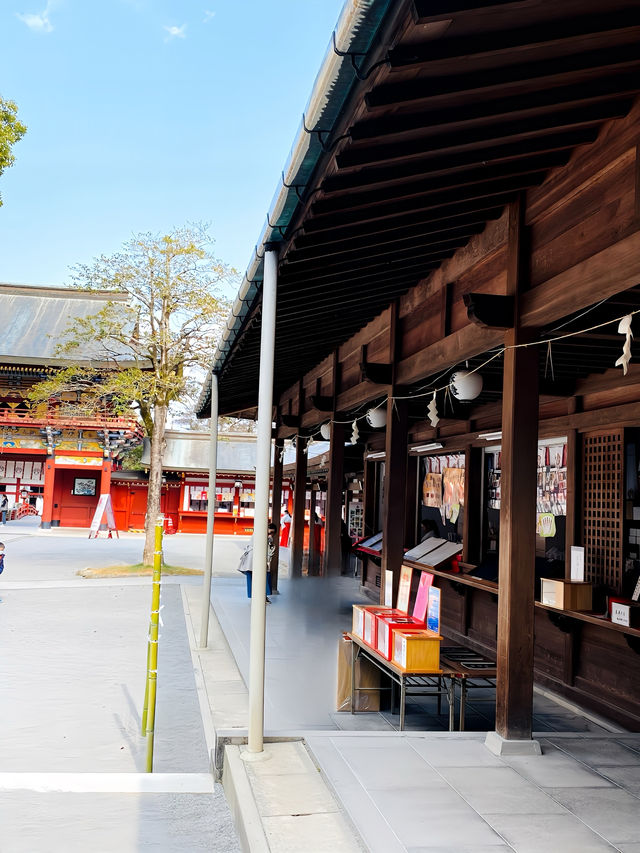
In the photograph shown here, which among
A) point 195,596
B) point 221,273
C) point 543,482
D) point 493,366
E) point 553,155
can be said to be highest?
point 221,273

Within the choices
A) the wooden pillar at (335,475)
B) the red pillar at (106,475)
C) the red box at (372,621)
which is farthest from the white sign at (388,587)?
the red pillar at (106,475)

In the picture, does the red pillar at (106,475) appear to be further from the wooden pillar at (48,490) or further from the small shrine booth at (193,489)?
the small shrine booth at (193,489)

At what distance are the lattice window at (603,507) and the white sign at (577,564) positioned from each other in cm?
14

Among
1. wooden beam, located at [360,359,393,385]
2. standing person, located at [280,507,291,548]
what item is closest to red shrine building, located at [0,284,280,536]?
standing person, located at [280,507,291,548]

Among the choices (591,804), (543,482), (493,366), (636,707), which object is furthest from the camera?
(543,482)

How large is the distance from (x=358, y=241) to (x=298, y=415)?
7.53m

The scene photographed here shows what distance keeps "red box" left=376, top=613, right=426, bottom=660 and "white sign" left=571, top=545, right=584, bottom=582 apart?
1.83 m

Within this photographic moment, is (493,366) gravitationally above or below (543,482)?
above

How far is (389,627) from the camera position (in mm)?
5180

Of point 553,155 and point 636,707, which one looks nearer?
point 553,155

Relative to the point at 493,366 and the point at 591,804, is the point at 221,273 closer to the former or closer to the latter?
the point at 493,366

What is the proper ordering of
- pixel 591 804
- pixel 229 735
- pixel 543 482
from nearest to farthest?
pixel 591 804 < pixel 229 735 < pixel 543 482

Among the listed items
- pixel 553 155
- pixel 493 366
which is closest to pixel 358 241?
pixel 553 155

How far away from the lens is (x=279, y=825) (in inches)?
128
